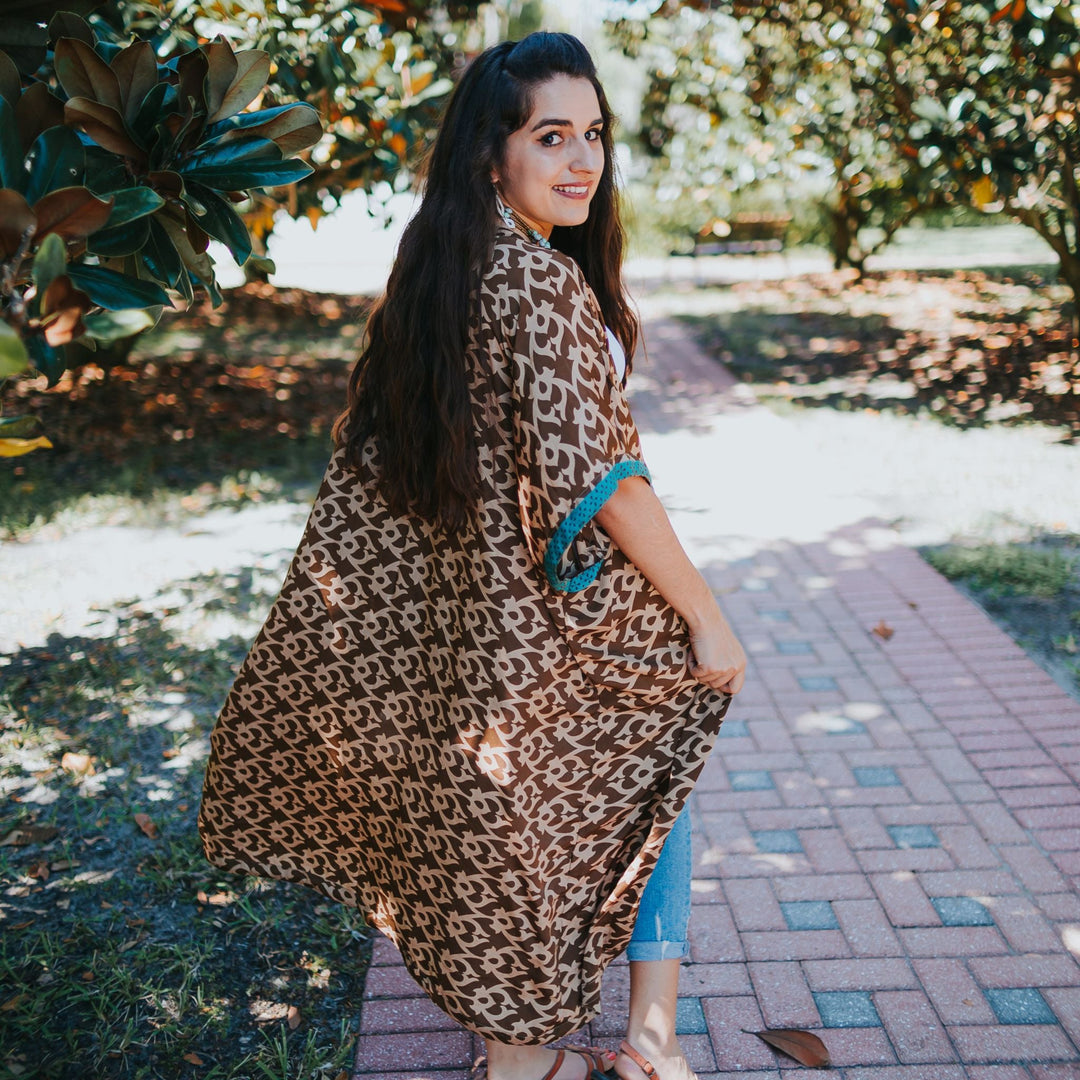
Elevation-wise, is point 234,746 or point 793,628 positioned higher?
point 234,746

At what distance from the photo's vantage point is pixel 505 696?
71.7 inches

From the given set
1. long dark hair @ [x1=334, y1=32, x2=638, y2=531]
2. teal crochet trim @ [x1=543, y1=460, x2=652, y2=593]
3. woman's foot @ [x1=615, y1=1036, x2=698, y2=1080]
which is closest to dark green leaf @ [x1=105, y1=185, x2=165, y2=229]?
long dark hair @ [x1=334, y1=32, x2=638, y2=531]

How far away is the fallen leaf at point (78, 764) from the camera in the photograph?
3578 millimetres

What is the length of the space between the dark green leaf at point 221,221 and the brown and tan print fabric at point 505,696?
44 centimetres

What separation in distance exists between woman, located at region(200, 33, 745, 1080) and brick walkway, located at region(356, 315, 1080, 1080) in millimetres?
442

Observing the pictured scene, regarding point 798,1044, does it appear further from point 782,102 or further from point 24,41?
point 782,102

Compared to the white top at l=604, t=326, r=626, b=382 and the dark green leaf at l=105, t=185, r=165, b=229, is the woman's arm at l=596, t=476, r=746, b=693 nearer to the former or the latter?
the white top at l=604, t=326, r=626, b=382

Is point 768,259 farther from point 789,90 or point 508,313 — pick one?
point 508,313

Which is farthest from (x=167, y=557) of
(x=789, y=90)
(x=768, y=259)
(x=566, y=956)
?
(x=768, y=259)

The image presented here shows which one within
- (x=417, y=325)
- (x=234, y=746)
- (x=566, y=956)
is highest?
(x=417, y=325)

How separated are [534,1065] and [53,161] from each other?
1937mm

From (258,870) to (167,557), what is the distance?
11.6 feet

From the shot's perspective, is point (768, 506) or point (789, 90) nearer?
point (768, 506)

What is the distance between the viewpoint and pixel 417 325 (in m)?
1.79
